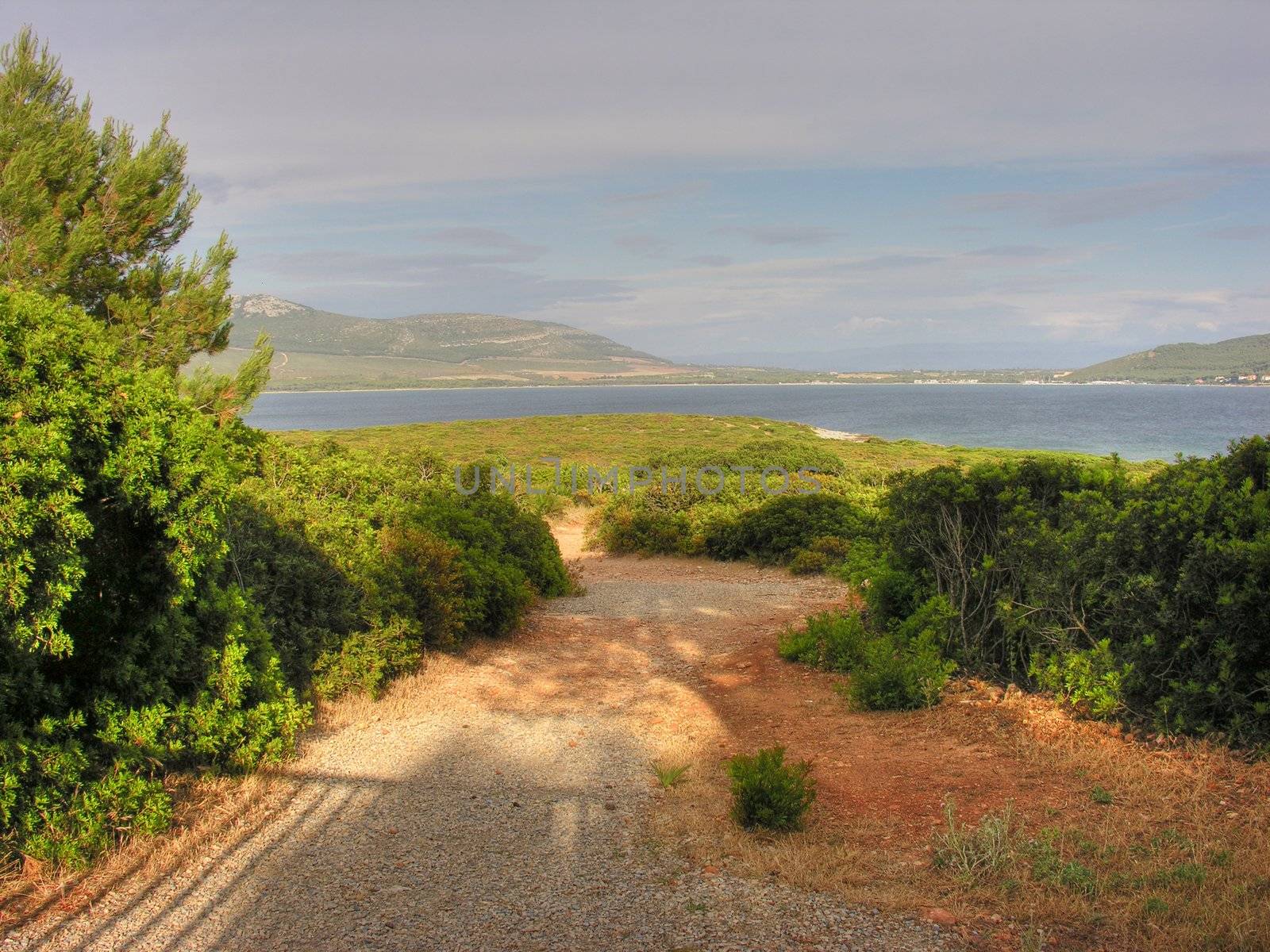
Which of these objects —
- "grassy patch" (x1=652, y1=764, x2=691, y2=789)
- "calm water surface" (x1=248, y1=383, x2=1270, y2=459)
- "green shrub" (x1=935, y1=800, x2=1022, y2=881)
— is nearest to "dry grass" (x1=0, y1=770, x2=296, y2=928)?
"grassy patch" (x1=652, y1=764, x2=691, y2=789)

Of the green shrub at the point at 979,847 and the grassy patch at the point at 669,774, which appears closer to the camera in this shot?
the green shrub at the point at 979,847

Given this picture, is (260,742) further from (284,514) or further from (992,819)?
(992,819)

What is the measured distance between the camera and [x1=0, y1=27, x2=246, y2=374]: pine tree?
1095 cm

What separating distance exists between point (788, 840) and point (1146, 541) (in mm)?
2761

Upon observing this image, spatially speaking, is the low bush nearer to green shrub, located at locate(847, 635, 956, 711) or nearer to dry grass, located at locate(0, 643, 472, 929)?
dry grass, located at locate(0, 643, 472, 929)

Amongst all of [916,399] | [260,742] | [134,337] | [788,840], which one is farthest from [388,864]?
[916,399]

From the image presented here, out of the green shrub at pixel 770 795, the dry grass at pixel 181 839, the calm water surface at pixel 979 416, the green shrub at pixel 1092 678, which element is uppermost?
the calm water surface at pixel 979 416

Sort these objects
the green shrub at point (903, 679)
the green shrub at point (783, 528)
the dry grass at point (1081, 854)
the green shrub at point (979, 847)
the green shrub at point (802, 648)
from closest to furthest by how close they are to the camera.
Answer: the dry grass at point (1081, 854) < the green shrub at point (979, 847) < the green shrub at point (903, 679) < the green shrub at point (802, 648) < the green shrub at point (783, 528)

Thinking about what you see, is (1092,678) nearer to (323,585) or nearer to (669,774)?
(669,774)

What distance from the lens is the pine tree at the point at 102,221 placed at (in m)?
10.9

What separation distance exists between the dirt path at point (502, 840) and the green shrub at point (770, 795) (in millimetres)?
415

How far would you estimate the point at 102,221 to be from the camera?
11992mm

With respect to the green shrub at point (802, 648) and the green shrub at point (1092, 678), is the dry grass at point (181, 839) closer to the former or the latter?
the green shrub at point (802, 648)

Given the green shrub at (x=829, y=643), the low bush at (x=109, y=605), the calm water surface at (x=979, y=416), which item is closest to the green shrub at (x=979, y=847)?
the green shrub at (x=829, y=643)
